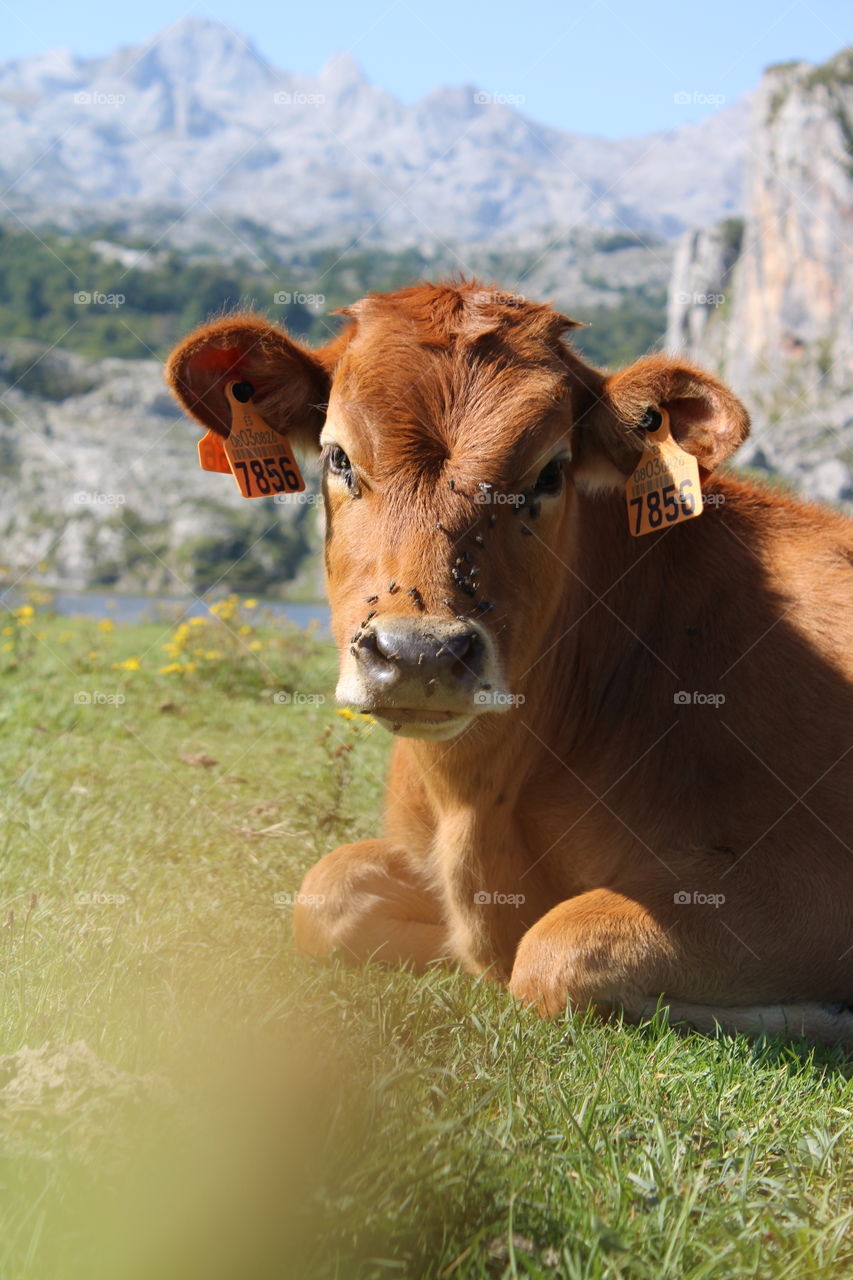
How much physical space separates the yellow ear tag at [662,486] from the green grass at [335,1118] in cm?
217

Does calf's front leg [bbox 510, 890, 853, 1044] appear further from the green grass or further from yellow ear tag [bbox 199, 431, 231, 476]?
yellow ear tag [bbox 199, 431, 231, 476]

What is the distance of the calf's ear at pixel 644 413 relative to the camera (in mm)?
5059

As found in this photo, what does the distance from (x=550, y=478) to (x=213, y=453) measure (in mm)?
1902

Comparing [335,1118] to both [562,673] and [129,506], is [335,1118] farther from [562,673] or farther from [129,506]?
[129,506]

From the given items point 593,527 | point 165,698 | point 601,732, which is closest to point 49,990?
point 601,732

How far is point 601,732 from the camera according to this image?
543cm

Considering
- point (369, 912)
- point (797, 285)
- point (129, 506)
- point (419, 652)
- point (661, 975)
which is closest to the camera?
point (419, 652)

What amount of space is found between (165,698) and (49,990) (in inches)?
278

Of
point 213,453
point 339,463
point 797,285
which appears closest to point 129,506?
point 797,285

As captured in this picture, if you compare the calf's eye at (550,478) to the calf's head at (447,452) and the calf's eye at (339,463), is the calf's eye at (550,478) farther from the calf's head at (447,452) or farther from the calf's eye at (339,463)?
the calf's eye at (339,463)

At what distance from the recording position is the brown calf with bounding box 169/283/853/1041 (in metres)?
4.51

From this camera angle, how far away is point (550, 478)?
4.95 metres

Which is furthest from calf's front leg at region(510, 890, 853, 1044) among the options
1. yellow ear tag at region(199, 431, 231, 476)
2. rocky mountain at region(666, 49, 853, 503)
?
rocky mountain at region(666, 49, 853, 503)

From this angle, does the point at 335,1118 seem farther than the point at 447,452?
No
